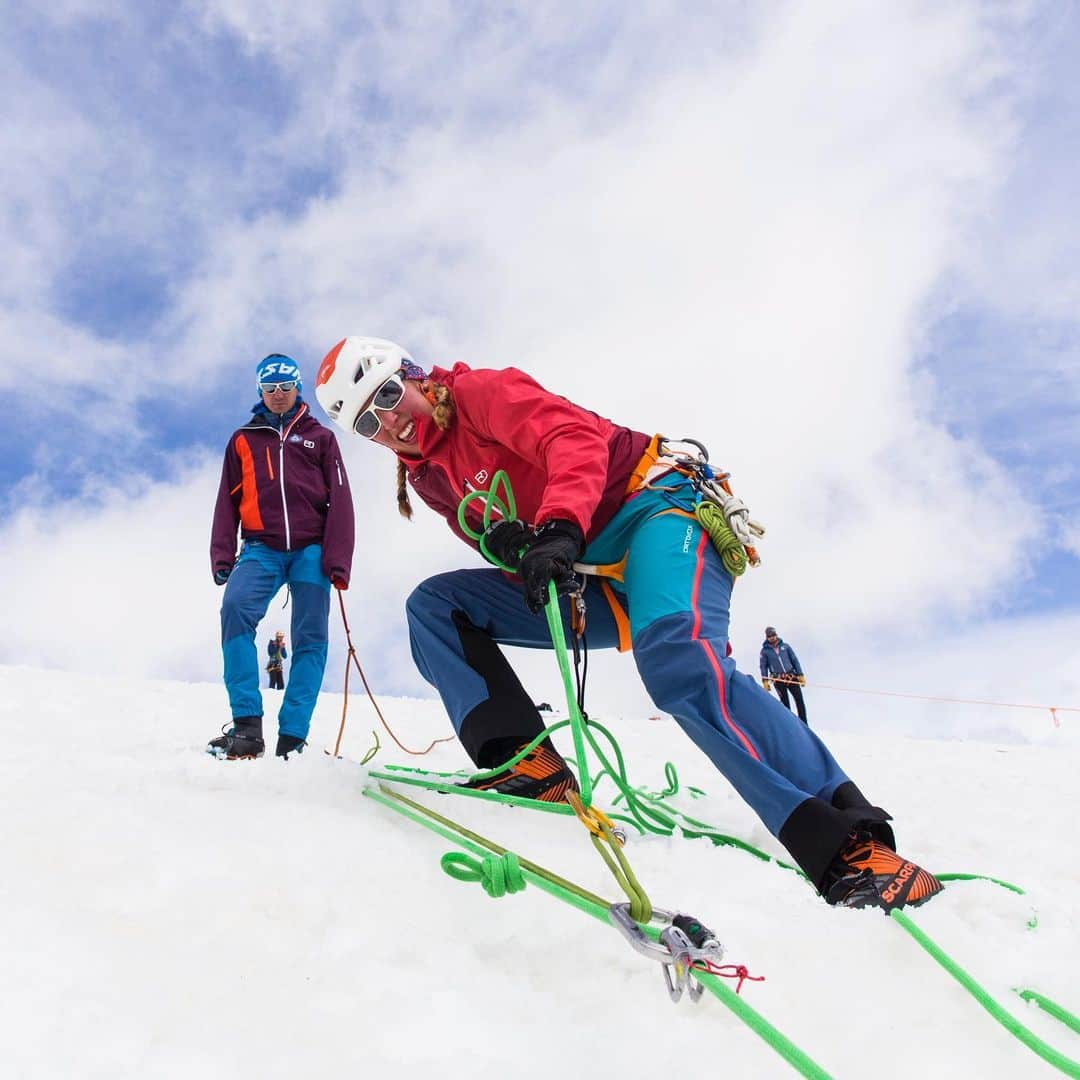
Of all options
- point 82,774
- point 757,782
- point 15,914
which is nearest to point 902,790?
point 757,782

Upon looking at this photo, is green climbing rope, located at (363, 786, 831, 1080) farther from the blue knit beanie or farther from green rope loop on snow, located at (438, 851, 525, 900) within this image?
the blue knit beanie

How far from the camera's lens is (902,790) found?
474 cm

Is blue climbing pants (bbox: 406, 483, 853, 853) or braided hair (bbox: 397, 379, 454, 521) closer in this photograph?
blue climbing pants (bbox: 406, 483, 853, 853)

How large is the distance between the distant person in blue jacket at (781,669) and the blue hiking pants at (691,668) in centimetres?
1166

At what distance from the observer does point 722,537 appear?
2.71 m

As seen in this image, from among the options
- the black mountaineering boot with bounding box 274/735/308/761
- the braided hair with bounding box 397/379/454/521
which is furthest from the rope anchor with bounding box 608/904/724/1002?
the black mountaineering boot with bounding box 274/735/308/761

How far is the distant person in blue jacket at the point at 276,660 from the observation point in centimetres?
1384

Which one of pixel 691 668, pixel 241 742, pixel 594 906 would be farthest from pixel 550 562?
pixel 241 742

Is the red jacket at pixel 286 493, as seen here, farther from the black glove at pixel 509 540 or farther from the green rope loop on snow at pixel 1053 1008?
the green rope loop on snow at pixel 1053 1008

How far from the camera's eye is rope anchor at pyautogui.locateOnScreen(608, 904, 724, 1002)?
1.23 metres

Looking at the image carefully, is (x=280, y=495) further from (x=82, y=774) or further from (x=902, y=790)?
(x=902, y=790)

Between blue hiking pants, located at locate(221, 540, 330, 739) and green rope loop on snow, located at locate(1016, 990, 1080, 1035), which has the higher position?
blue hiking pants, located at locate(221, 540, 330, 739)

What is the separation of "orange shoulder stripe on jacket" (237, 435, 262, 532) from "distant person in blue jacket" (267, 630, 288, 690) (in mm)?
9996

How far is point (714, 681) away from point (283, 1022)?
1451 mm
